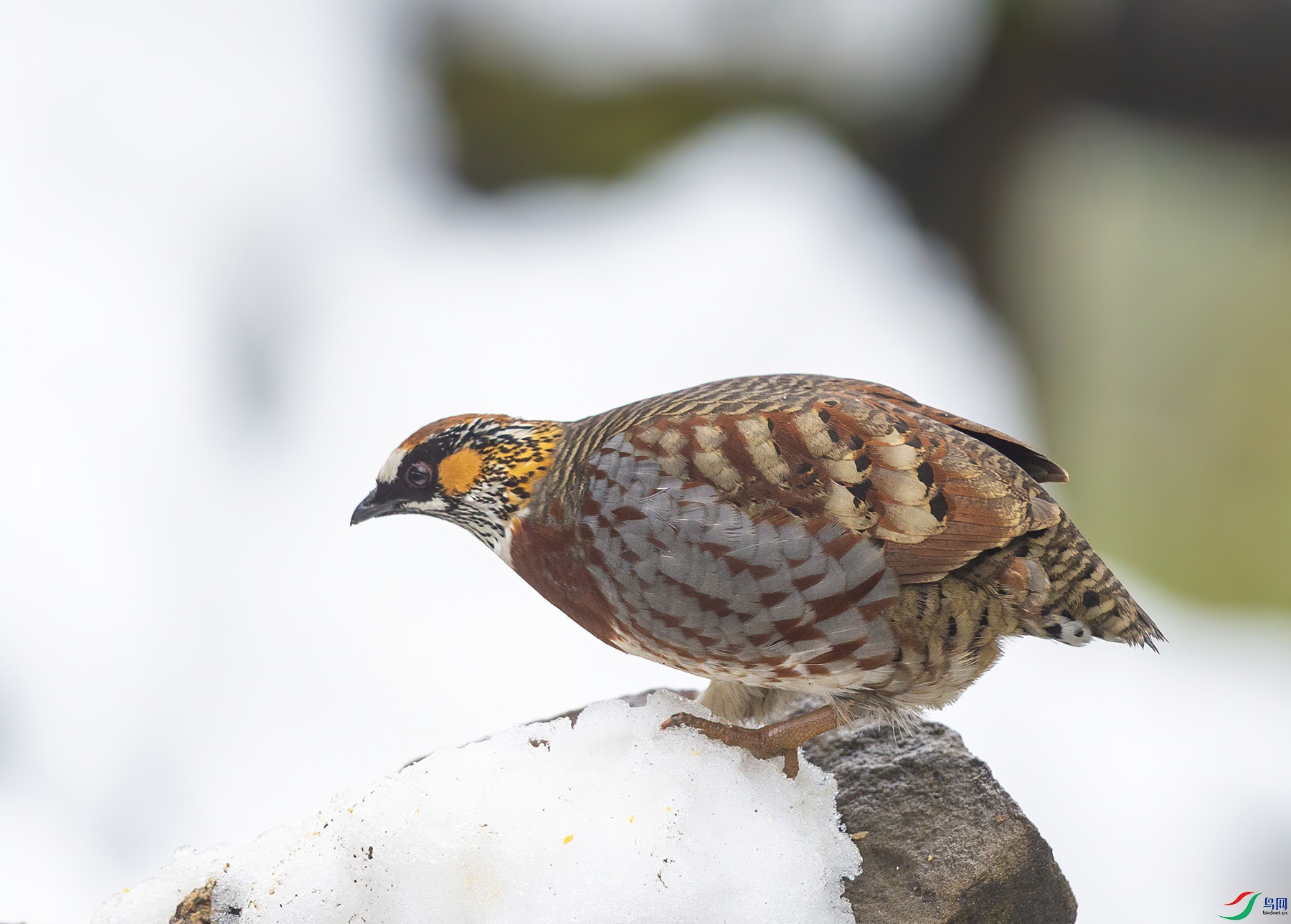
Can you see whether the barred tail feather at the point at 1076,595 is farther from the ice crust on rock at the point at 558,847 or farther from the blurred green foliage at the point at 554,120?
the blurred green foliage at the point at 554,120

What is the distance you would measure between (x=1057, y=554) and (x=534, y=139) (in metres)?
4.50

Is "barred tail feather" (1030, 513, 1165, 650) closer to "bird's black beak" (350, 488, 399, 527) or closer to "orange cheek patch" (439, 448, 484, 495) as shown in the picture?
"orange cheek patch" (439, 448, 484, 495)

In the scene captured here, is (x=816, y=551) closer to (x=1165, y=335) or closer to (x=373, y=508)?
(x=373, y=508)

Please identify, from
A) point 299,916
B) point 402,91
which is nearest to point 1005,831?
point 299,916

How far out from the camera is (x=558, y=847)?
231 centimetres

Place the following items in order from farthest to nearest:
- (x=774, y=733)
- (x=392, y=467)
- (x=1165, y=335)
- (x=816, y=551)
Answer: (x=1165, y=335)
(x=392, y=467)
(x=774, y=733)
(x=816, y=551)

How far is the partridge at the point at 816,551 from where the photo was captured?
2.31 meters

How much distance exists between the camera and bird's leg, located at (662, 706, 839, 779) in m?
2.53

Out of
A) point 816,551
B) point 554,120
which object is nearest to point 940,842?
→ point 816,551

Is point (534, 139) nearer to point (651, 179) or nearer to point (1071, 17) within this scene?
point (651, 179)

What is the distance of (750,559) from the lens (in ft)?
7.62

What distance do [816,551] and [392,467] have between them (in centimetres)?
105

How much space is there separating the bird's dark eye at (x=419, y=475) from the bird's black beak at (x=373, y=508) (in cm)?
7

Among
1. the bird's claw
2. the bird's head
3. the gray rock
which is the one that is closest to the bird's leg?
the bird's claw
